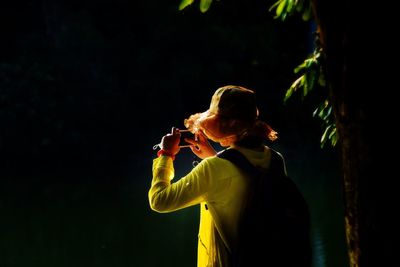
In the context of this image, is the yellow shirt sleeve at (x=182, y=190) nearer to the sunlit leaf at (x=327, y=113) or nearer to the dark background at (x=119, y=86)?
the sunlit leaf at (x=327, y=113)

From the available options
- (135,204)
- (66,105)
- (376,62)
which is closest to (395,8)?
(376,62)

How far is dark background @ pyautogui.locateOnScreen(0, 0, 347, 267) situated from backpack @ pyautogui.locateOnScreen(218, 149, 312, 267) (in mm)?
8272

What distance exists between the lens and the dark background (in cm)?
1202

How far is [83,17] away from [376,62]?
1231 cm

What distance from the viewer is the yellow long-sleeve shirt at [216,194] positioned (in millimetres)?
1537

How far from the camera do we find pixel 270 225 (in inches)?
59.7

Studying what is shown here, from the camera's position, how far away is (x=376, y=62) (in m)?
1.25

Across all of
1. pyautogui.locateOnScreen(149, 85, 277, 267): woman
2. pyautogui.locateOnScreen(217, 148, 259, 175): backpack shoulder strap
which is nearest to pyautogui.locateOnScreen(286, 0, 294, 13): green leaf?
pyautogui.locateOnScreen(149, 85, 277, 267): woman

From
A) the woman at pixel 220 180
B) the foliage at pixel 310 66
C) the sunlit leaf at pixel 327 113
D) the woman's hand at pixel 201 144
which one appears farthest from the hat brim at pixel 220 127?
the sunlit leaf at pixel 327 113

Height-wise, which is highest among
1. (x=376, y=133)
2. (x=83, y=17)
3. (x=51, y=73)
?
(x=83, y=17)

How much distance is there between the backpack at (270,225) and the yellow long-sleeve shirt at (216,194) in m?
0.02

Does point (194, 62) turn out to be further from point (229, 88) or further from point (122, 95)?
point (229, 88)

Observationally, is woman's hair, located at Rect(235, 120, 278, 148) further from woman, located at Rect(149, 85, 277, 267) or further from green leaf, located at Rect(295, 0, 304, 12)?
green leaf, located at Rect(295, 0, 304, 12)

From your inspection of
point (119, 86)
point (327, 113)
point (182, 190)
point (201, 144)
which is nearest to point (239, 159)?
point (182, 190)
